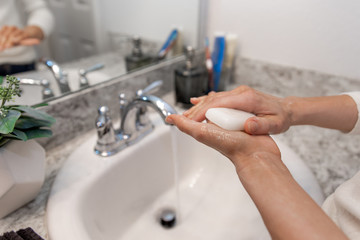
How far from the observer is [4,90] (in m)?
0.41

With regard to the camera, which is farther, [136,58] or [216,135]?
[136,58]

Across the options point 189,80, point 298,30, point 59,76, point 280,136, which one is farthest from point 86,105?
point 298,30

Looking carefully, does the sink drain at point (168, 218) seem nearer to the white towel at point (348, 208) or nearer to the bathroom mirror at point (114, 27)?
the white towel at point (348, 208)

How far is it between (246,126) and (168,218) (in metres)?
0.38

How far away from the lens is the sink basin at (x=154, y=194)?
0.49 m

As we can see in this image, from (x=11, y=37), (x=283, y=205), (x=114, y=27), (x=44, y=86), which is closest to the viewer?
(x=283, y=205)

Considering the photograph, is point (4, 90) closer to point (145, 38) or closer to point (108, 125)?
point (108, 125)

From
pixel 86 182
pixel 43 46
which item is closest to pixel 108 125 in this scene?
pixel 86 182

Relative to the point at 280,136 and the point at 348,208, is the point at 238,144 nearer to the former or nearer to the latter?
the point at 348,208

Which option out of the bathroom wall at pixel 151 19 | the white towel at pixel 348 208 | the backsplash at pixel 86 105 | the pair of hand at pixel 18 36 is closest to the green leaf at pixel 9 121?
the backsplash at pixel 86 105

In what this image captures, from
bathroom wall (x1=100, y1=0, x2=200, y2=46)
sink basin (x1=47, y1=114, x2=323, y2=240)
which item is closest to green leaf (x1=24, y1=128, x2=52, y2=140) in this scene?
sink basin (x1=47, y1=114, x2=323, y2=240)

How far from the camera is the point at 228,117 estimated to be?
1.37ft

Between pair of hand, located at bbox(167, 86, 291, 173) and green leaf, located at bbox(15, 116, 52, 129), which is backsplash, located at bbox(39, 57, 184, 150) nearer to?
green leaf, located at bbox(15, 116, 52, 129)

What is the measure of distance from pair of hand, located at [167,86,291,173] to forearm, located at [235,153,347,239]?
3 centimetres
